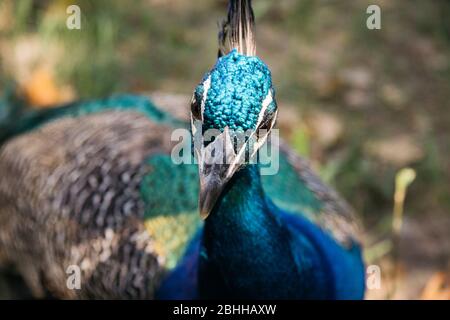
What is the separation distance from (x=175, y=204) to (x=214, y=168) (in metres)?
0.72

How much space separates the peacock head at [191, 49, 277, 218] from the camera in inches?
59.2

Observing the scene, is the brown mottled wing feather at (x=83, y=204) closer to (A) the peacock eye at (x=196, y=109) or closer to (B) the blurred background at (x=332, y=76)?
(B) the blurred background at (x=332, y=76)

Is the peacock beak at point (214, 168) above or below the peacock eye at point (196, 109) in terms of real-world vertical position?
below

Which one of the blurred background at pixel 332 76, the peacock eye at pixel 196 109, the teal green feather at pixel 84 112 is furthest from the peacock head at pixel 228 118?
the blurred background at pixel 332 76

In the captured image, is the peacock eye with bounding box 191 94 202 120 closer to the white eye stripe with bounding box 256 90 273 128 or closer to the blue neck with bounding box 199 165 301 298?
the white eye stripe with bounding box 256 90 273 128

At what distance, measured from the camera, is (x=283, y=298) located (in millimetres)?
1892

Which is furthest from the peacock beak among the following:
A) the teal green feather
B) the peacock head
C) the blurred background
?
the blurred background

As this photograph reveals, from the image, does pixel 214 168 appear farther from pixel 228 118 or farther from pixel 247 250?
pixel 247 250

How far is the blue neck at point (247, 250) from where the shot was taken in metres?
1.78

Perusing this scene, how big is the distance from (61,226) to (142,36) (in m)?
1.72

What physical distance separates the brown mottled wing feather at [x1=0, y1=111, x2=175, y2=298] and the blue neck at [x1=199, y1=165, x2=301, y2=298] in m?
0.28

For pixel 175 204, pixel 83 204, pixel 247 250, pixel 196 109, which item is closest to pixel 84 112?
pixel 83 204

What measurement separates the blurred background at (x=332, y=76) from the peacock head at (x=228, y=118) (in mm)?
1289
